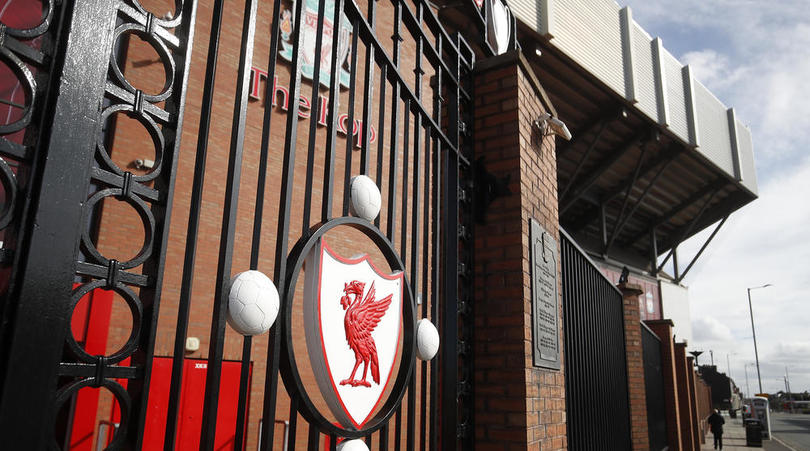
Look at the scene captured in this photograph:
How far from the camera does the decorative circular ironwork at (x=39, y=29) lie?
1.01m

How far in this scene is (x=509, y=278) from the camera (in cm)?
296

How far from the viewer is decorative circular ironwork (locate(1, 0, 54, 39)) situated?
1.01 meters

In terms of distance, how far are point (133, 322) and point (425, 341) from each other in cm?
131

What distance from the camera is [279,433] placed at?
786 centimetres

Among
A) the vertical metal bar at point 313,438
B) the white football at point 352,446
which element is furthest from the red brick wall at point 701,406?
the vertical metal bar at point 313,438

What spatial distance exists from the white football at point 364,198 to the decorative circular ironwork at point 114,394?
3.39 feet

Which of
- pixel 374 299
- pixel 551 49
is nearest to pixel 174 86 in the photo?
pixel 374 299

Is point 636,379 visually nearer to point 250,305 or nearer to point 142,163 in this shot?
point 142,163

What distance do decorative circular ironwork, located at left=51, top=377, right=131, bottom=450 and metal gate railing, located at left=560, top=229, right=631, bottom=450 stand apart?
130 inches

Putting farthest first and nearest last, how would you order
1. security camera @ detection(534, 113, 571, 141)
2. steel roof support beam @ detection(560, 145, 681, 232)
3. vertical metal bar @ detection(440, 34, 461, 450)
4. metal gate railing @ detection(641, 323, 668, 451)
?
steel roof support beam @ detection(560, 145, 681, 232) < metal gate railing @ detection(641, 323, 668, 451) < security camera @ detection(534, 113, 571, 141) < vertical metal bar @ detection(440, 34, 461, 450)

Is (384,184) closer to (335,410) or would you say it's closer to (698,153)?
(335,410)

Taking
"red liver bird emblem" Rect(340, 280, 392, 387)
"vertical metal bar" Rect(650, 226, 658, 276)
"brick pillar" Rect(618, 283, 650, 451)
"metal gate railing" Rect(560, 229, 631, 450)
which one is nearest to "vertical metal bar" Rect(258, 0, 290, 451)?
"red liver bird emblem" Rect(340, 280, 392, 387)

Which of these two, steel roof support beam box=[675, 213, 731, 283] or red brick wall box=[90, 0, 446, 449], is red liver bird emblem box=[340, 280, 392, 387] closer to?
red brick wall box=[90, 0, 446, 449]

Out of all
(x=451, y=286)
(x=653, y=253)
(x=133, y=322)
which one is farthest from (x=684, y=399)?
(x=653, y=253)
